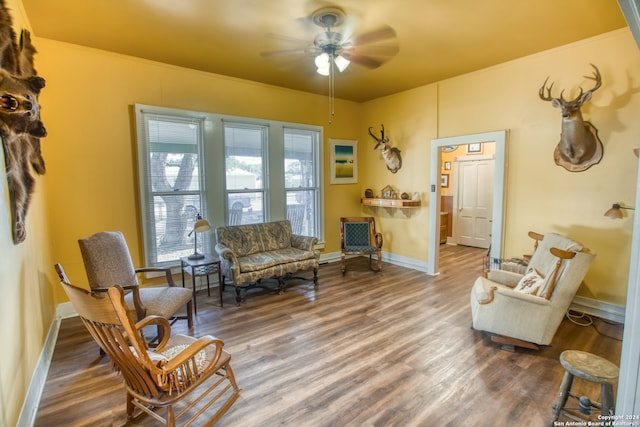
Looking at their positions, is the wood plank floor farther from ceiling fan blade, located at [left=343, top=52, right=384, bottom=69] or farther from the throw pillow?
ceiling fan blade, located at [left=343, top=52, right=384, bottom=69]

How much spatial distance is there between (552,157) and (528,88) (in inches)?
36.3

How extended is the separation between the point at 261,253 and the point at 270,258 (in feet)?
1.16

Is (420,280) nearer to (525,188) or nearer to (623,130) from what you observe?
(525,188)

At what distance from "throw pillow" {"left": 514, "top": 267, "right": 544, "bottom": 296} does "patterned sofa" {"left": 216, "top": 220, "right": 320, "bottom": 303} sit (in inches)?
99.5

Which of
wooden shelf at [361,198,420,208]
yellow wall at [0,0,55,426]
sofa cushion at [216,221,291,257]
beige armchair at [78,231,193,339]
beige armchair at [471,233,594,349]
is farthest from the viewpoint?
wooden shelf at [361,198,420,208]

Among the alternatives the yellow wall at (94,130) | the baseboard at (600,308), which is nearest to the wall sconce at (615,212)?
the baseboard at (600,308)

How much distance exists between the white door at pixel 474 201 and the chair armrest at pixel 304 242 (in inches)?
168

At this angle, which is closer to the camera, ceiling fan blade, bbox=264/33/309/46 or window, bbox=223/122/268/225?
ceiling fan blade, bbox=264/33/309/46

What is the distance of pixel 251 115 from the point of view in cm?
470

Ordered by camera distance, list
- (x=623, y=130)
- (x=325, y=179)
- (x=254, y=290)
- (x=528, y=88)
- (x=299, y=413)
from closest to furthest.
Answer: (x=299, y=413)
(x=623, y=130)
(x=528, y=88)
(x=254, y=290)
(x=325, y=179)

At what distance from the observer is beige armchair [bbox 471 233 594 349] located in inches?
99.7

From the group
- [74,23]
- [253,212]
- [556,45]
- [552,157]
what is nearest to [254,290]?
[253,212]

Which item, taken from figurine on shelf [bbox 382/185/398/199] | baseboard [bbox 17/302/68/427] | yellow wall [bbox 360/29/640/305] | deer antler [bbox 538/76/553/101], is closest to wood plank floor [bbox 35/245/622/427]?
baseboard [bbox 17/302/68/427]

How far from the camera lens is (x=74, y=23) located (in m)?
2.92
